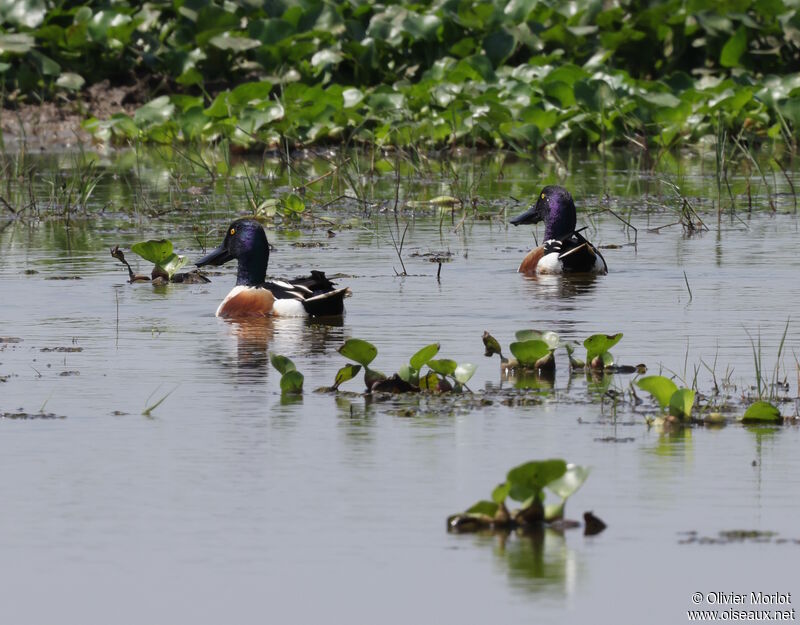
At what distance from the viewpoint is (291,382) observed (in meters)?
7.30

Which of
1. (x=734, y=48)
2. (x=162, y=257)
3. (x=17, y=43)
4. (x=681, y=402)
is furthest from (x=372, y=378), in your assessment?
(x=17, y=43)

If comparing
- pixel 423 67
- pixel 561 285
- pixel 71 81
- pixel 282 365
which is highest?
pixel 423 67

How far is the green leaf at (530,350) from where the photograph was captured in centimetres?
758

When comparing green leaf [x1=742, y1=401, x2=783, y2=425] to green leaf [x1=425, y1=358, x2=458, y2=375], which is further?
green leaf [x1=425, y1=358, x2=458, y2=375]

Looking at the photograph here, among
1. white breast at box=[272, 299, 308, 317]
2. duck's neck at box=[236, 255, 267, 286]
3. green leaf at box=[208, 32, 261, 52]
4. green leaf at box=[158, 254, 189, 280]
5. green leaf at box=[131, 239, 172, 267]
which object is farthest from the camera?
green leaf at box=[208, 32, 261, 52]

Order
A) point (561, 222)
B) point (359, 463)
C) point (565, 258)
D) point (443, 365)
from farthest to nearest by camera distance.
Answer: point (561, 222) → point (565, 258) → point (443, 365) → point (359, 463)

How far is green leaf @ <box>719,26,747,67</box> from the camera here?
20966 mm

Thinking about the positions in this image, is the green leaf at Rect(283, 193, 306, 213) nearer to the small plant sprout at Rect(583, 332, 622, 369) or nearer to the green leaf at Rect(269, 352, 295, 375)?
the small plant sprout at Rect(583, 332, 622, 369)

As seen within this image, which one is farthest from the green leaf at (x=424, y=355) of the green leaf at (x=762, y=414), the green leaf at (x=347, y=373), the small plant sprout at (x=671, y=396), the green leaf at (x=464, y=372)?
the green leaf at (x=762, y=414)

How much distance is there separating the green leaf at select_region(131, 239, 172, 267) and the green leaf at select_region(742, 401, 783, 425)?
5332mm

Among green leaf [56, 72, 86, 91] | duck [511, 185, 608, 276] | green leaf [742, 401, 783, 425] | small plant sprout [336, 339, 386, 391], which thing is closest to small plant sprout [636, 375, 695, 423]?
green leaf [742, 401, 783, 425]

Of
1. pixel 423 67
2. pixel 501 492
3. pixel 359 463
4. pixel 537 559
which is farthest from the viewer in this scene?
pixel 423 67

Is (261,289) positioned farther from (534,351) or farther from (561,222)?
(561,222)

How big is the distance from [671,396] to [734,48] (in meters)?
15.1
